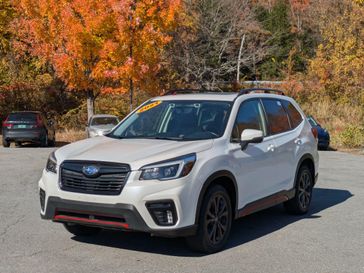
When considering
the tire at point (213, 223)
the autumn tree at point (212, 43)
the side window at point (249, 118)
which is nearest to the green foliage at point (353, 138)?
the autumn tree at point (212, 43)

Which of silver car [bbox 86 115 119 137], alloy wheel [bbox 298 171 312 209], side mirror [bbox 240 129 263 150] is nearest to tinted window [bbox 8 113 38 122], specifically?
silver car [bbox 86 115 119 137]

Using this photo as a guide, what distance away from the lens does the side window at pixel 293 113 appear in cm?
845

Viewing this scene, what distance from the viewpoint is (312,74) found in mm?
37250

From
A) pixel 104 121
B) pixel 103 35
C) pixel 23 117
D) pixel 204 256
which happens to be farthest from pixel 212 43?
pixel 204 256

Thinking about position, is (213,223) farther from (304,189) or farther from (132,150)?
(304,189)

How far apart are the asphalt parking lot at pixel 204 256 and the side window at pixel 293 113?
1406 millimetres

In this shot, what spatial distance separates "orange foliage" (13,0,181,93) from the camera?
75.7 feet

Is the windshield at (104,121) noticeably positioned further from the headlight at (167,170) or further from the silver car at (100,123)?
the headlight at (167,170)

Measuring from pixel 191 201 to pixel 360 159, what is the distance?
1411 centimetres

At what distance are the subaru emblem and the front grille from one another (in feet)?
0.07

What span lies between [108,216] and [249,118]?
2431 mm

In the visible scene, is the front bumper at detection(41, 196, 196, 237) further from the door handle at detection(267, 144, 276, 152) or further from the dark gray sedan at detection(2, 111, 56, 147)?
the dark gray sedan at detection(2, 111, 56, 147)

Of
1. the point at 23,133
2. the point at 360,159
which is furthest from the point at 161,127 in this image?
the point at 23,133

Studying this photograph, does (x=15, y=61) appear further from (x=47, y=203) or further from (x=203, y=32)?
(x=47, y=203)
